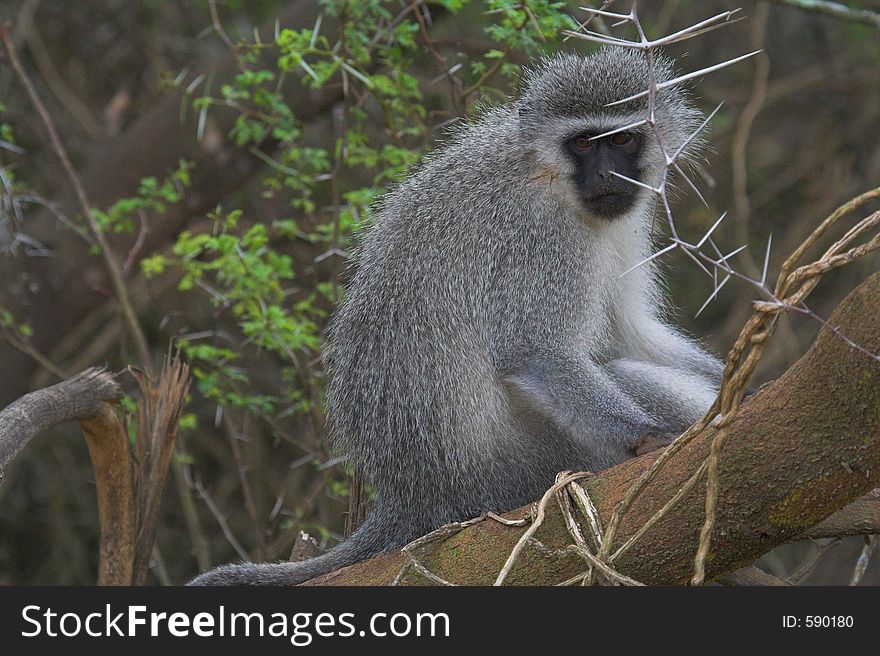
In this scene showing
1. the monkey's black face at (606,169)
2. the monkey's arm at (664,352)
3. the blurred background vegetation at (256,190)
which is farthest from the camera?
the blurred background vegetation at (256,190)

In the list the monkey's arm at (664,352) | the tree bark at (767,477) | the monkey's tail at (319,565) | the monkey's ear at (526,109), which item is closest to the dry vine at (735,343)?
the tree bark at (767,477)

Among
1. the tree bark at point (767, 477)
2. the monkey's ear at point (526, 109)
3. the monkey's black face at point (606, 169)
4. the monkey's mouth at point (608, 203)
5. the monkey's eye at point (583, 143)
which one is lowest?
the tree bark at point (767, 477)

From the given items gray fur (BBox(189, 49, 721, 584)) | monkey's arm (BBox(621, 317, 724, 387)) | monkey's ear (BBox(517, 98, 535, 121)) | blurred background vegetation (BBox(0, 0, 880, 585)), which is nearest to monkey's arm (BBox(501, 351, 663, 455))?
gray fur (BBox(189, 49, 721, 584))

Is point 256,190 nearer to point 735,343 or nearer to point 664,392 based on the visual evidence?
point 664,392

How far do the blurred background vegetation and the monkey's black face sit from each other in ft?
1.82

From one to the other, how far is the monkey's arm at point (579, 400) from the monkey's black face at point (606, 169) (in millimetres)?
460

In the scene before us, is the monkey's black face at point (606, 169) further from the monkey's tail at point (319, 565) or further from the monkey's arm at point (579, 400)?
the monkey's tail at point (319, 565)

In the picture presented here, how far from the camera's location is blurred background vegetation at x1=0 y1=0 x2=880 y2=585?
4.23 m

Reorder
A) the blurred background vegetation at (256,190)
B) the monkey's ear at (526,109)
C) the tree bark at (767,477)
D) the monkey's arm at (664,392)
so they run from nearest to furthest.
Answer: the tree bark at (767,477) < the monkey's arm at (664,392) < the monkey's ear at (526,109) < the blurred background vegetation at (256,190)

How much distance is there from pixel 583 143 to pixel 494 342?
0.64 meters

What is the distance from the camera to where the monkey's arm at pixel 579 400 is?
2979mm

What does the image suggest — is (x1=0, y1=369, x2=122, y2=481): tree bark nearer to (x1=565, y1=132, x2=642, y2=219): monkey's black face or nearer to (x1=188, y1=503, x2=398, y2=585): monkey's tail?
(x1=188, y1=503, x2=398, y2=585): monkey's tail

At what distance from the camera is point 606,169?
3193 mm

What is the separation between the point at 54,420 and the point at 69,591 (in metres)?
0.62
